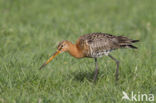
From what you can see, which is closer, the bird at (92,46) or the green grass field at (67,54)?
the green grass field at (67,54)

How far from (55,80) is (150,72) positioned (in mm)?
1907

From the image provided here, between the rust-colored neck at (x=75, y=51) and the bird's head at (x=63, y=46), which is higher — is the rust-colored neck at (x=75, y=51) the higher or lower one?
the lower one

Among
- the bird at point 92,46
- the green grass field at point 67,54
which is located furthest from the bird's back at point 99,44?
the green grass field at point 67,54

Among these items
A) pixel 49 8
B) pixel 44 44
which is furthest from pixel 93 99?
pixel 49 8

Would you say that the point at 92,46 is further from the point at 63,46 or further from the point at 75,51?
the point at 63,46

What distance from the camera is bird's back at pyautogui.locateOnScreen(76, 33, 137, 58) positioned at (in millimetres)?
6926

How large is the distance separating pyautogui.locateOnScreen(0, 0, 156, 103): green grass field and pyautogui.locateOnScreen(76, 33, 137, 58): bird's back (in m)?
0.48

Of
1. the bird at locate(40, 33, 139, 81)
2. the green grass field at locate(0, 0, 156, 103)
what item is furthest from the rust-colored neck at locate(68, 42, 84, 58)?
the green grass field at locate(0, 0, 156, 103)

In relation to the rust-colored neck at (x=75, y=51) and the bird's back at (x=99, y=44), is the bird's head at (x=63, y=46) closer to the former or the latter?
the rust-colored neck at (x=75, y=51)

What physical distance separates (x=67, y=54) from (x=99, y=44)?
1.39 meters

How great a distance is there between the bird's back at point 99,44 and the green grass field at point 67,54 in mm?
477

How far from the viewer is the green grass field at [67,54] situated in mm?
6238

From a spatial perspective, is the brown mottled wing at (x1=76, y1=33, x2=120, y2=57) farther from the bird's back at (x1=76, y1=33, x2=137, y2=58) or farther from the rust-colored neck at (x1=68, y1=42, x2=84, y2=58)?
the rust-colored neck at (x1=68, y1=42, x2=84, y2=58)

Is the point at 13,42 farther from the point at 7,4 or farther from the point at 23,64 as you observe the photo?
the point at 7,4
